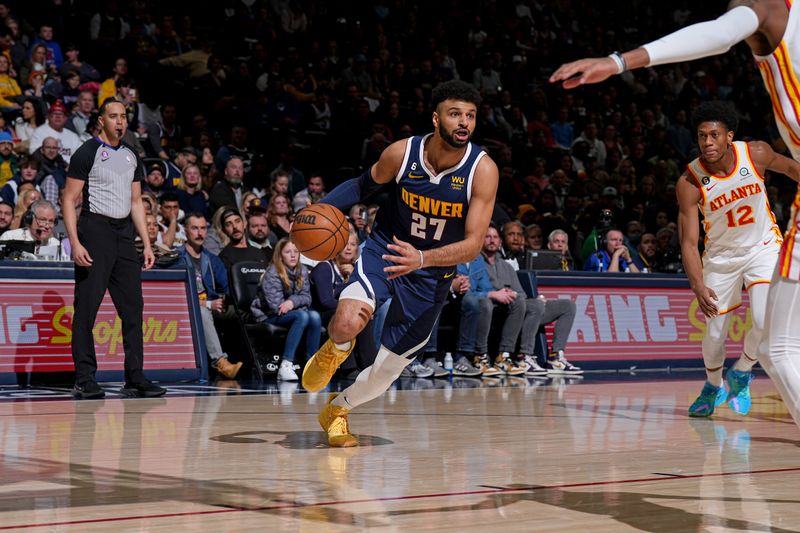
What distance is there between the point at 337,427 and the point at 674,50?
3306 mm

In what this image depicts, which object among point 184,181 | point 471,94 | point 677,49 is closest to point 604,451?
point 471,94

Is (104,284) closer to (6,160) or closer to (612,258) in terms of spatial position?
(6,160)

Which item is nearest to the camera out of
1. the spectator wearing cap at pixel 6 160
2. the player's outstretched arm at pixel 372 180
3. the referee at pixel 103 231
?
the player's outstretched arm at pixel 372 180

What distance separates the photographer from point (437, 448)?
237 inches

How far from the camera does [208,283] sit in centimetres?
1102

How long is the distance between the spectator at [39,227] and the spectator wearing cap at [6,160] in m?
1.83

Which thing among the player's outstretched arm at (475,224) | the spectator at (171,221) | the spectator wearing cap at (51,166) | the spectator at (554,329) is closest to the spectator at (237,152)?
→ the spectator at (171,221)

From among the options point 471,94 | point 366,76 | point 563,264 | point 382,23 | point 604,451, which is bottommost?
point 604,451

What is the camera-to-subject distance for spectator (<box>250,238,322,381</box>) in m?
10.7

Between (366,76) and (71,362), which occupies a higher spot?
(366,76)

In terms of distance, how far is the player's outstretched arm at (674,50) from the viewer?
342 cm

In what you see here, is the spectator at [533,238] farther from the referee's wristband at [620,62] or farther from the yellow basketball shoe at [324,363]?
the referee's wristband at [620,62]

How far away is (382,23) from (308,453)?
13860 millimetres

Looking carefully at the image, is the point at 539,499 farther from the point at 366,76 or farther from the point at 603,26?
the point at 603,26
